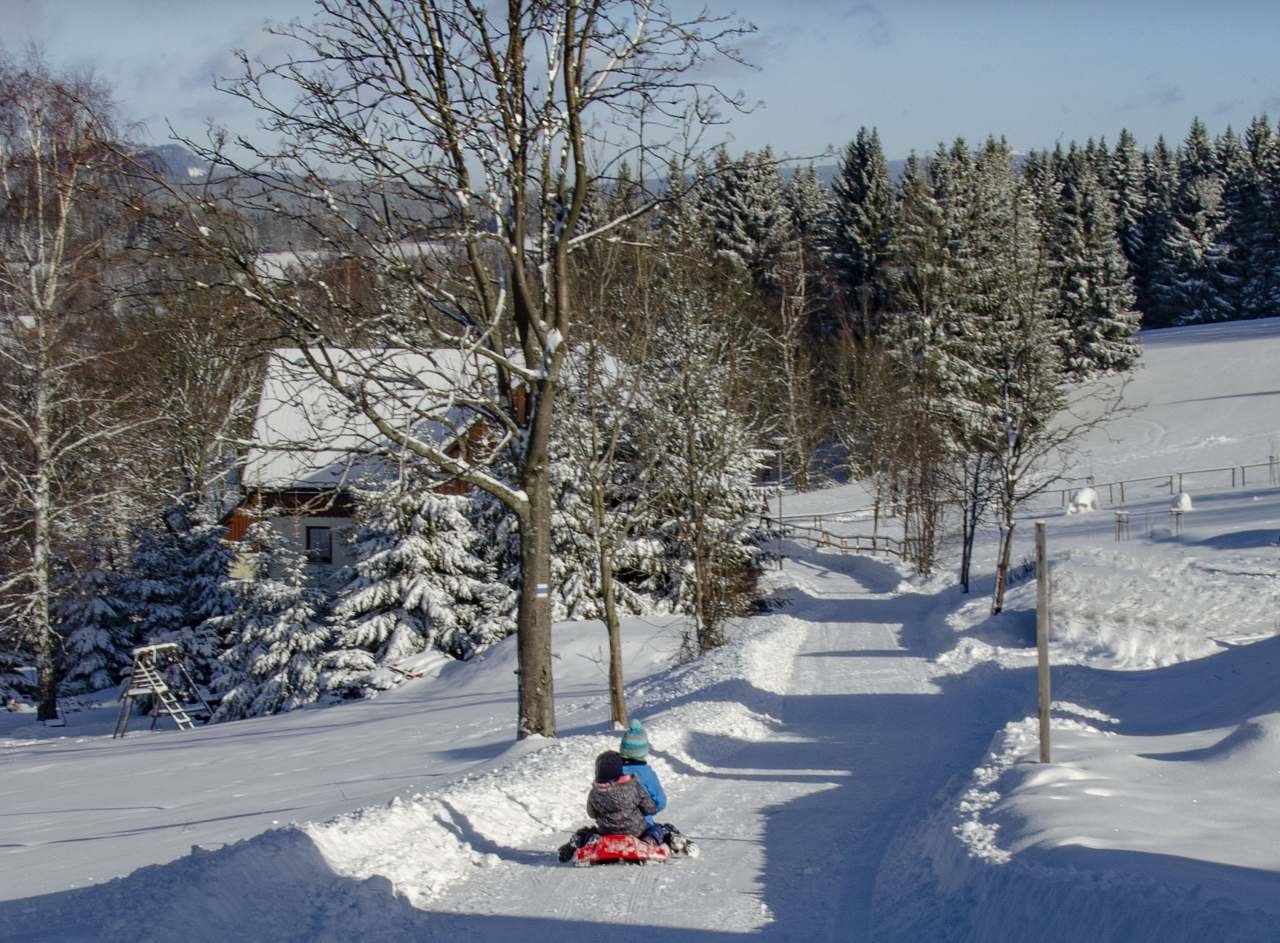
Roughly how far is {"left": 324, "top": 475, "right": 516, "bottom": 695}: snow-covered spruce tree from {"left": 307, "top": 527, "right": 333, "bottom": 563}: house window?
434 inches

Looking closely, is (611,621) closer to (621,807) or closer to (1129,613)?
(621,807)

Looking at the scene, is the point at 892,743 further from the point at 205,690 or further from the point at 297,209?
the point at 205,690

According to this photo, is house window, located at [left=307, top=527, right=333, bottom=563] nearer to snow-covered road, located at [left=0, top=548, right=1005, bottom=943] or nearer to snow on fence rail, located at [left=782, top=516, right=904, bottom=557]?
snow on fence rail, located at [left=782, top=516, right=904, bottom=557]

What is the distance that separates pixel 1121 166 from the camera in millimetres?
87000

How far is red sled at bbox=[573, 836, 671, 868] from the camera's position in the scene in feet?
26.9

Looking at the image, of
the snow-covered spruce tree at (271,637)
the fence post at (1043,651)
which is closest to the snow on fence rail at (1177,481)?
the snow-covered spruce tree at (271,637)

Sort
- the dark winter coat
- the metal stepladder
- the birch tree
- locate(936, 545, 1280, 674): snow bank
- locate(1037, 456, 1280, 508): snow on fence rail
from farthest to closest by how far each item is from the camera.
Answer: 1. locate(1037, 456, 1280, 508): snow on fence rail
2. the metal stepladder
3. the birch tree
4. locate(936, 545, 1280, 674): snow bank
5. the dark winter coat

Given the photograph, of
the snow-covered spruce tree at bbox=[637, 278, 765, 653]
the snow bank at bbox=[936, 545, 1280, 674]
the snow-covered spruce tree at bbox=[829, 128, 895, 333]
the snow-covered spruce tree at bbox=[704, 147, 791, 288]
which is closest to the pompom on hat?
the snow-covered spruce tree at bbox=[637, 278, 765, 653]

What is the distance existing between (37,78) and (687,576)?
17.4 m

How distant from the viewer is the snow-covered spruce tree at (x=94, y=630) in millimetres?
33906

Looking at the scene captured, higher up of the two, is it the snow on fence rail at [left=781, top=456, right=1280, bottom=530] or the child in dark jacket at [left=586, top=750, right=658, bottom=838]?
the snow on fence rail at [left=781, top=456, right=1280, bottom=530]

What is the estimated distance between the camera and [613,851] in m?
8.19

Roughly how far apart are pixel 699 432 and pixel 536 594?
13.1 meters

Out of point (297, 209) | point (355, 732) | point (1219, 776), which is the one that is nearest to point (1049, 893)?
point (1219, 776)
